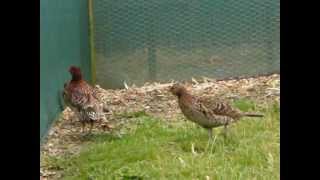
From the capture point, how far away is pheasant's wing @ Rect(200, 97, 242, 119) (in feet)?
19.7

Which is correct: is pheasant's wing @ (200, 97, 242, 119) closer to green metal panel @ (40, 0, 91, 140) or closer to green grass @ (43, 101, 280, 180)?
green grass @ (43, 101, 280, 180)

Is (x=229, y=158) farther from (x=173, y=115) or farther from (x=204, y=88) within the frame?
(x=204, y=88)

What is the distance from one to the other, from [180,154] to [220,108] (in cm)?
68

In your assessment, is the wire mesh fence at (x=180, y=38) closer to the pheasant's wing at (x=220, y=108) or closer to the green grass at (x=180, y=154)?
the green grass at (x=180, y=154)

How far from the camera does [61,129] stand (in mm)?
6996

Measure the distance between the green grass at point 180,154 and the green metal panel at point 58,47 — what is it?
63 cm

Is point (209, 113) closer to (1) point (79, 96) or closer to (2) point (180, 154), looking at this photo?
(2) point (180, 154)

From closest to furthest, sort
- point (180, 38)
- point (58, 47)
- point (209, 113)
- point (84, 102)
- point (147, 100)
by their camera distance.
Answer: point (209, 113)
point (84, 102)
point (58, 47)
point (147, 100)
point (180, 38)

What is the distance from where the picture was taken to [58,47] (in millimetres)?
7129

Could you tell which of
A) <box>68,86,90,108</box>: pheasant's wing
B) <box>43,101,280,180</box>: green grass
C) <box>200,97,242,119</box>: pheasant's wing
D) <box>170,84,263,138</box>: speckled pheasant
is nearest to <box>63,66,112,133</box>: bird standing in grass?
<box>68,86,90,108</box>: pheasant's wing

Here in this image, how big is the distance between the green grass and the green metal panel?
2.05 feet

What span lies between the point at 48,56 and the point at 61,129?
841 mm

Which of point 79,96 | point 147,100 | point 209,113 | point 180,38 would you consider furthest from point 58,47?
point 180,38
